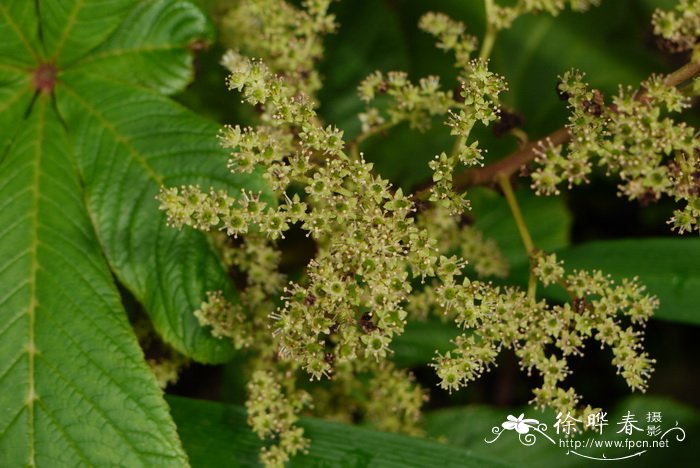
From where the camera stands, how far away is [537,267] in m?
1.91

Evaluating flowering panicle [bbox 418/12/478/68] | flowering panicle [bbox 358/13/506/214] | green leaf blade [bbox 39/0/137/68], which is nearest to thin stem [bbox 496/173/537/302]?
flowering panicle [bbox 358/13/506/214]

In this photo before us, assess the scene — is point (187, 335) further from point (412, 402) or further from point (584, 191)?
point (584, 191)

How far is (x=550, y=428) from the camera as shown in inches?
112

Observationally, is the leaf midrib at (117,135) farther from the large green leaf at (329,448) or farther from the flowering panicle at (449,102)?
the large green leaf at (329,448)

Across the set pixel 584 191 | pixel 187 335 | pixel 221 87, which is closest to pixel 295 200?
pixel 187 335

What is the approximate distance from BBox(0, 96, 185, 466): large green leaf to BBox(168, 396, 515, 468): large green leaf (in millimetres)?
354

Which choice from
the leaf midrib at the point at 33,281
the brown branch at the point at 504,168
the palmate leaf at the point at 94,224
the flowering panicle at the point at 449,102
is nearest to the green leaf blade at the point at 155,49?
the palmate leaf at the point at 94,224

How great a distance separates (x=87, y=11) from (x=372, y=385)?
142cm

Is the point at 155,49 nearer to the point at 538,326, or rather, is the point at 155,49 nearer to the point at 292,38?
the point at 292,38

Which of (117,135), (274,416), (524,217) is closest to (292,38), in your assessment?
(117,135)

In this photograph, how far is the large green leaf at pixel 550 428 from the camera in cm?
287

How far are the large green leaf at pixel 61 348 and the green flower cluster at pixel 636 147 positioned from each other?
1.13 m

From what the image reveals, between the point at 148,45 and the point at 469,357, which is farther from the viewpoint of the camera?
the point at 148,45

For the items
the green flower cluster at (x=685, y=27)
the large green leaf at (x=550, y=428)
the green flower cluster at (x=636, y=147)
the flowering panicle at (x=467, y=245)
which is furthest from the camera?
the large green leaf at (x=550, y=428)
